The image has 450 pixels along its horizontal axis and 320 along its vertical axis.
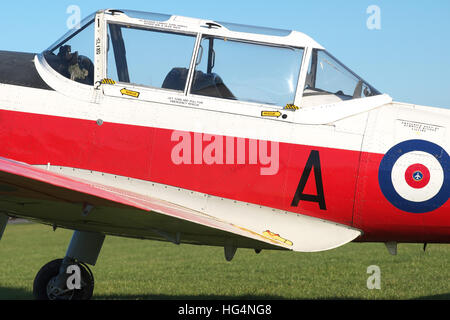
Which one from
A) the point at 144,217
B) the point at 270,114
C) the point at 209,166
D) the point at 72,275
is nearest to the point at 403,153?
the point at 270,114

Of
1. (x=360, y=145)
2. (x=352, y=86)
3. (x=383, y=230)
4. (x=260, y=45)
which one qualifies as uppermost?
(x=260, y=45)

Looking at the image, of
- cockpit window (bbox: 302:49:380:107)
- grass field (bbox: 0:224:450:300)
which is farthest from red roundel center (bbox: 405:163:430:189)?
grass field (bbox: 0:224:450:300)

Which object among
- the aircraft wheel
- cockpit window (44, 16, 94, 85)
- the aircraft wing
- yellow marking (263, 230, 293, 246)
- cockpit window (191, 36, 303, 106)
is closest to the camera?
the aircraft wing

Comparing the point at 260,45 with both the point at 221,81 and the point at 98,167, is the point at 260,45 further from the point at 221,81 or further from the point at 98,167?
the point at 98,167

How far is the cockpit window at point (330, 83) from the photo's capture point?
571cm

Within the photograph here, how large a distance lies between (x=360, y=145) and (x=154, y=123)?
1987 mm

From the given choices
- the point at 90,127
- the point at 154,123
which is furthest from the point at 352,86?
the point at 90,127

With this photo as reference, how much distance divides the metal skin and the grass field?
2.96 metres

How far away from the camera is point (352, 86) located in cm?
588

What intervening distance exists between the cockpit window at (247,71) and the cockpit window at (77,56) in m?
1.10

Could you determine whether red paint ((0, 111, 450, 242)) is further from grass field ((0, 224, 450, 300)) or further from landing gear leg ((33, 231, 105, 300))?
grass field ((0, 224, 450, 300))

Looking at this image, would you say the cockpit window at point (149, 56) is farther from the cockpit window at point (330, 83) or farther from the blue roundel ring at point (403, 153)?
the blue roundel ring at point (403, 153)

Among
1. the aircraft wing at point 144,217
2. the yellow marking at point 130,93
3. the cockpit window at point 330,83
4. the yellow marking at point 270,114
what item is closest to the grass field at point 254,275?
the aircraft wing at point 144,217

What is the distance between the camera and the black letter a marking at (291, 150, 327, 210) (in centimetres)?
540
